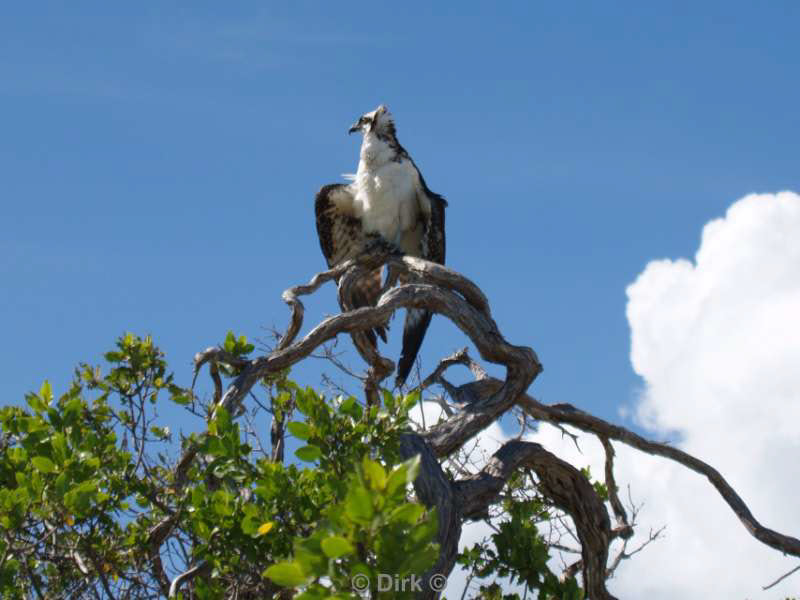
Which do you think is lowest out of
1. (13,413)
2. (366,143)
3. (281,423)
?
(13,413)

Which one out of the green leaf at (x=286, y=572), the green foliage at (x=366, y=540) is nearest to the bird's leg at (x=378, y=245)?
the green foliage at (x=366, y=540)

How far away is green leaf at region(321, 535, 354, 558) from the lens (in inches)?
90.2

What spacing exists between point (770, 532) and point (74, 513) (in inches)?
143

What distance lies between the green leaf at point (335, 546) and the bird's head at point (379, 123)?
588 cm

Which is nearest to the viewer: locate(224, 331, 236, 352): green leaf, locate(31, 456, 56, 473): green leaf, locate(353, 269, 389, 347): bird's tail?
locate(31, 456, 56, 473): green leaf

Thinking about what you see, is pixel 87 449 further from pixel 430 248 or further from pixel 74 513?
pixel 430 248

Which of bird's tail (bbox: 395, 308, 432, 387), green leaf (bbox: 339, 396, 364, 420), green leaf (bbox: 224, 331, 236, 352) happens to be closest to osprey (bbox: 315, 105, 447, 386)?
bird's tail (bbox: 395, 308, 432, 387)

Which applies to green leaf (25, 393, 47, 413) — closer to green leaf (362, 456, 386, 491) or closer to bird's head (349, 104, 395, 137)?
green leaf (362, 456, 386, 491)

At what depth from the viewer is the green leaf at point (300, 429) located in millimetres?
3605

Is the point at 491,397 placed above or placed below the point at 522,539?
above

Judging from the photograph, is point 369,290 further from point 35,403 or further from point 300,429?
point 300,429

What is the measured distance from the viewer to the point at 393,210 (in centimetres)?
768

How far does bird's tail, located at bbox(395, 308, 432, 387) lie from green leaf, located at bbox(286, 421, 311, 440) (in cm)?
335

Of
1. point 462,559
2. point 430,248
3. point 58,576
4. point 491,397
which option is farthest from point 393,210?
point 58,576
